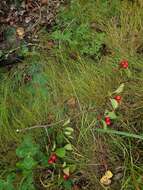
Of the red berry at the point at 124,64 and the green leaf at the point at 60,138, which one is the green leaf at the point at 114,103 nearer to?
the red berry at the point at 124,64

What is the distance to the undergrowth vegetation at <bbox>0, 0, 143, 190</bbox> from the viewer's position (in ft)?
9.77

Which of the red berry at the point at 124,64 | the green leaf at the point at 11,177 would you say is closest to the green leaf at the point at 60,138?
the green leaf at the point at 11,177

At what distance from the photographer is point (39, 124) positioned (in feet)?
10.3

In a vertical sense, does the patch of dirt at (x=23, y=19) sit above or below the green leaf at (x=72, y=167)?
above

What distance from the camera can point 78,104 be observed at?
124 inches

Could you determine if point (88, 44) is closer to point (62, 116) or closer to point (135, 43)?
point (135, 43)

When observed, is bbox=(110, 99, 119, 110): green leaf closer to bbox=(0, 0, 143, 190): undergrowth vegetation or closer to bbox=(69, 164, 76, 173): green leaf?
bbox=(0, 0, 143, 190): undergrowth vegetation

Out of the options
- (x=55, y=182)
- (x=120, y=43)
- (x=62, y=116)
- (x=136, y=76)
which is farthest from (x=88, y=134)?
(x=120, y=43)

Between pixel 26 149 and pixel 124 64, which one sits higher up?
pixel 124 64

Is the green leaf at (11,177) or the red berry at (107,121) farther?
the red berry at (107,121)

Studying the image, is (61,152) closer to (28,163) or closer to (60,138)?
(60,138)

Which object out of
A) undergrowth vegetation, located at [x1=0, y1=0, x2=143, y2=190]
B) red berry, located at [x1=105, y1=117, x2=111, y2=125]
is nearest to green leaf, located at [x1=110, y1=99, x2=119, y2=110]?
undergrowth vegetation, located at [x1=0, y1=0, x2=143, y2=190]

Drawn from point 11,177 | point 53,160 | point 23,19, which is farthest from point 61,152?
point 23,19

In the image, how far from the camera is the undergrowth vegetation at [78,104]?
298cm
